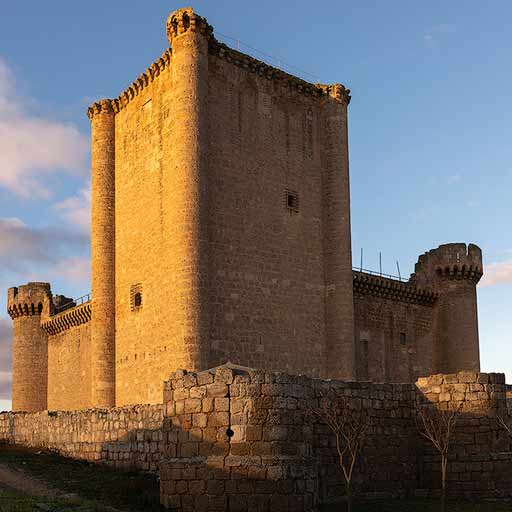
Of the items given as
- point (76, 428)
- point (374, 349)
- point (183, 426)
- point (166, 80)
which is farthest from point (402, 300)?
point (183, 426)

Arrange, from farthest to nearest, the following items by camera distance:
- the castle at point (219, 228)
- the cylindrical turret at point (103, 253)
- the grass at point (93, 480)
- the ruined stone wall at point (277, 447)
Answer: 1. the cylindrical turret at point (103, 253)
2. the castle at point (219, 228)
3. the grass at point (93, 480)
4. the ruined stone wall at point (277, 447)

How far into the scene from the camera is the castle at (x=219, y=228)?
2317cm

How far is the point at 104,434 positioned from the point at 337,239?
11548 millimetres

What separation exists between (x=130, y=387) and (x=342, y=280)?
7.53 m

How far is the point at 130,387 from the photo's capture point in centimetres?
2522

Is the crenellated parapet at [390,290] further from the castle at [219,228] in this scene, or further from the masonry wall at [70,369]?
the masonry wall at [70,369]

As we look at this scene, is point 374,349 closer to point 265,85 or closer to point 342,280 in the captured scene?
point 342,280

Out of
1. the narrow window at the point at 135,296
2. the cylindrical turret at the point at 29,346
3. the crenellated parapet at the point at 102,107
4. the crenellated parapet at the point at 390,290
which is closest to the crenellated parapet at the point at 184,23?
the crenellated parapet at the point at 102,107

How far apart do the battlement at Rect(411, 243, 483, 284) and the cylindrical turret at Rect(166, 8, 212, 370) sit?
1356cm

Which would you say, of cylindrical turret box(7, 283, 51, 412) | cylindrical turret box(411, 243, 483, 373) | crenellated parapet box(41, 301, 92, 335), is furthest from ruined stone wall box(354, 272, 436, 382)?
cylindrical turret box(7, 283, 51, 412)

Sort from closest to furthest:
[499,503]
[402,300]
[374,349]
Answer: [499,503], [374,349], [402,300]

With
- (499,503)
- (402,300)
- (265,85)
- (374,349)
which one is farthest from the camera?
(402,300)

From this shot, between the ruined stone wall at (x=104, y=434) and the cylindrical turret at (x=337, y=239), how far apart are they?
9306mm

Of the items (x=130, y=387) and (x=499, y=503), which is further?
(x=130, y=387)
